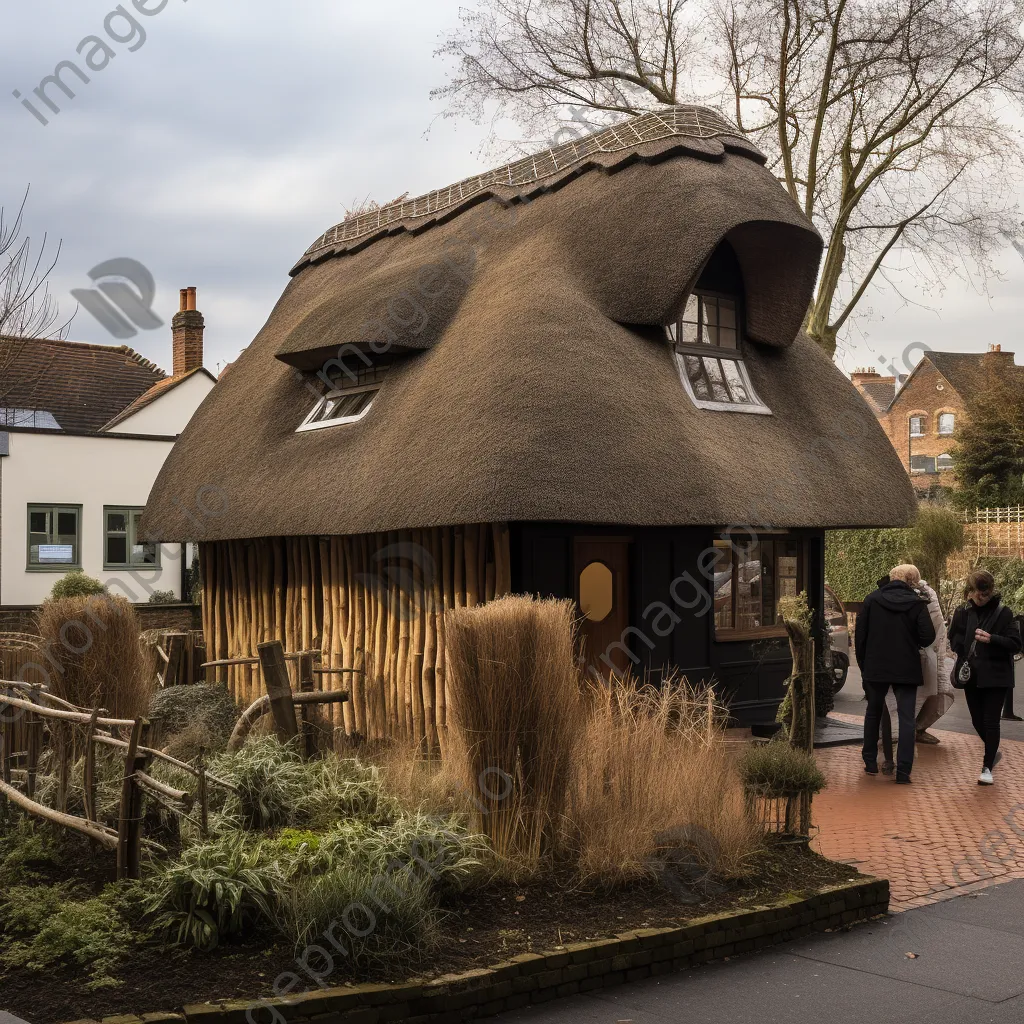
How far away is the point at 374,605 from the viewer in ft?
41.4

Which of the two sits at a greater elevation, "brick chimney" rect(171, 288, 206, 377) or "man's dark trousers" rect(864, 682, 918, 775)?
"brick chimney" rect(171, 288, 206, 377)

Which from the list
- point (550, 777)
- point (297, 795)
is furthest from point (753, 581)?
point (297, 795)

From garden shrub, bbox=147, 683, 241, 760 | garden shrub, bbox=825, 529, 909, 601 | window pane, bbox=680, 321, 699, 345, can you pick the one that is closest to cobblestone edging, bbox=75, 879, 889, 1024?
garden shrub, bbox=147, 683, 241, 760

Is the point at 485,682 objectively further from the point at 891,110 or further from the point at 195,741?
the point at 891,110

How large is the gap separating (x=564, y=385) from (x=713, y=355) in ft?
9.72

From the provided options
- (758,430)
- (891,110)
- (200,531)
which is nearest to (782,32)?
(891,110)

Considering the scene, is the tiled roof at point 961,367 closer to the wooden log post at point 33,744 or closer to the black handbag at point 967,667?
the black handbag at point 967,667

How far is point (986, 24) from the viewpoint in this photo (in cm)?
2306

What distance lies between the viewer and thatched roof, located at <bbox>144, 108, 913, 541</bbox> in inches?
429

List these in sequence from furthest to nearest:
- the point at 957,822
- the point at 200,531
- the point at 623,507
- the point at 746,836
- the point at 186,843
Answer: the point at 200,531 → the point at 623,507 → the point at 957,822 → the point at 746,836 → the point at 186,843

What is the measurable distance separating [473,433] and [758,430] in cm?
354

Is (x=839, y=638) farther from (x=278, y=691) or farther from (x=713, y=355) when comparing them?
(x=278, y=691)

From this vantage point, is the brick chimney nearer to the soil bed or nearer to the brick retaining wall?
the brick retaining wall

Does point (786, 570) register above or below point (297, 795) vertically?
above
